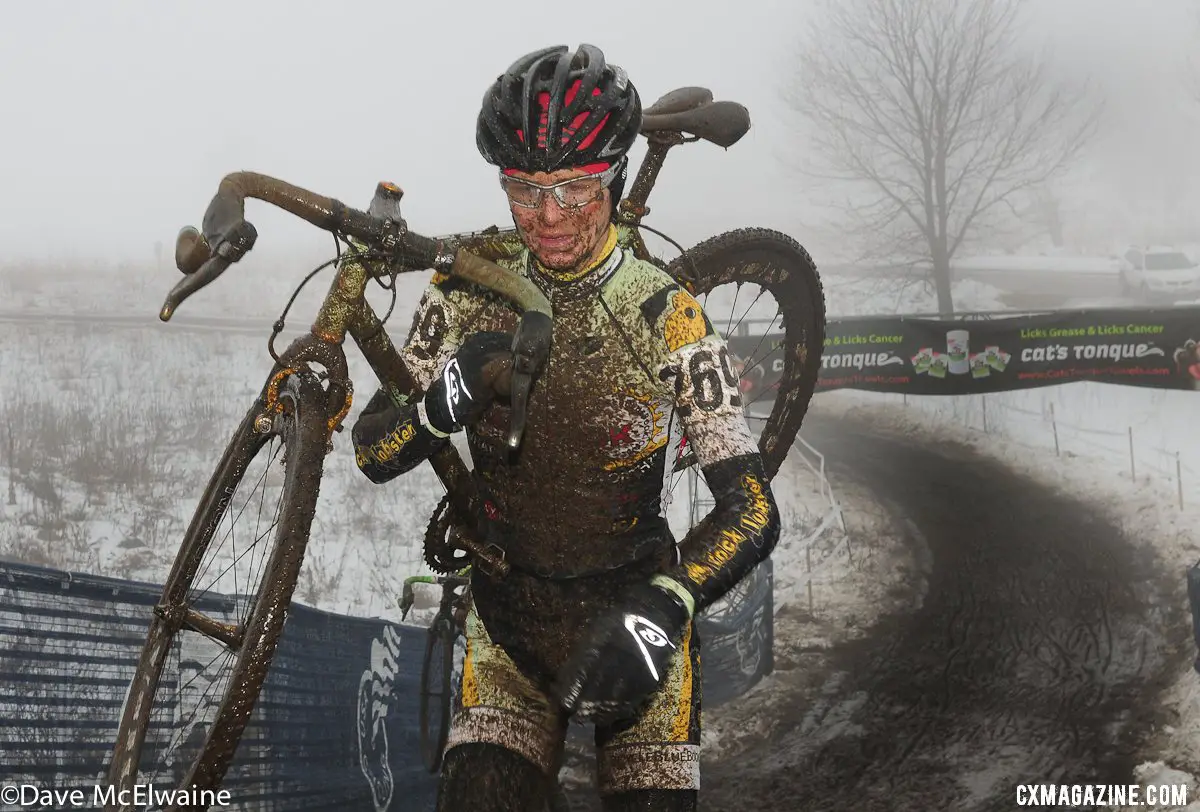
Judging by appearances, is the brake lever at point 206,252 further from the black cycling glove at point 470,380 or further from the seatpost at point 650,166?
the seatpost at point 650,166

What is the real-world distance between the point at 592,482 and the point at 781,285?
3312mm

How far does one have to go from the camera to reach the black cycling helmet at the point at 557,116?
3531 mm

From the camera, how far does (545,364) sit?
12.3 feet

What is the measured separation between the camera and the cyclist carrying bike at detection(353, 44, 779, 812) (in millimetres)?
3545

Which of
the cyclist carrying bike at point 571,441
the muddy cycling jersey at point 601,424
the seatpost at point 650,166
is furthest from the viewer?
the seatpost at point 650,166

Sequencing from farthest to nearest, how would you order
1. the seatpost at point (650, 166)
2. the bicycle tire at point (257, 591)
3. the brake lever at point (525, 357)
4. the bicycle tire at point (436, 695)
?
the bicycle tire at point (436, 695) → the seatpost at point (650, 166) → the bicycle tire at point (257, 591) → the brake lever at point (525, 357)

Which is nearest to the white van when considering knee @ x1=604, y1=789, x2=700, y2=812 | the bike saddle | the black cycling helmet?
the bike saddle

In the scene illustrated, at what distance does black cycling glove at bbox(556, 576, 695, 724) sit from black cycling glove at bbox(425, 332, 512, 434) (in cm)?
88

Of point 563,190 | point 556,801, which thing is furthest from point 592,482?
point 556,801

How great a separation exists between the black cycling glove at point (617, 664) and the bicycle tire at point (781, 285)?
3052 mm

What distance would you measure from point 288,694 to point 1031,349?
1222 centimetres

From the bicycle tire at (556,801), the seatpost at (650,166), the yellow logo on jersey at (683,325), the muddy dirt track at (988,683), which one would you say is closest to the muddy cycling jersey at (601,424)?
the yellow logo on jersey at (683,325)

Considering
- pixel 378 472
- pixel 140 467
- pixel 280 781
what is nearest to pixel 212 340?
pixel 140 467

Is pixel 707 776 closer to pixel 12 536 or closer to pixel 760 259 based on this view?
pixel 760 259
